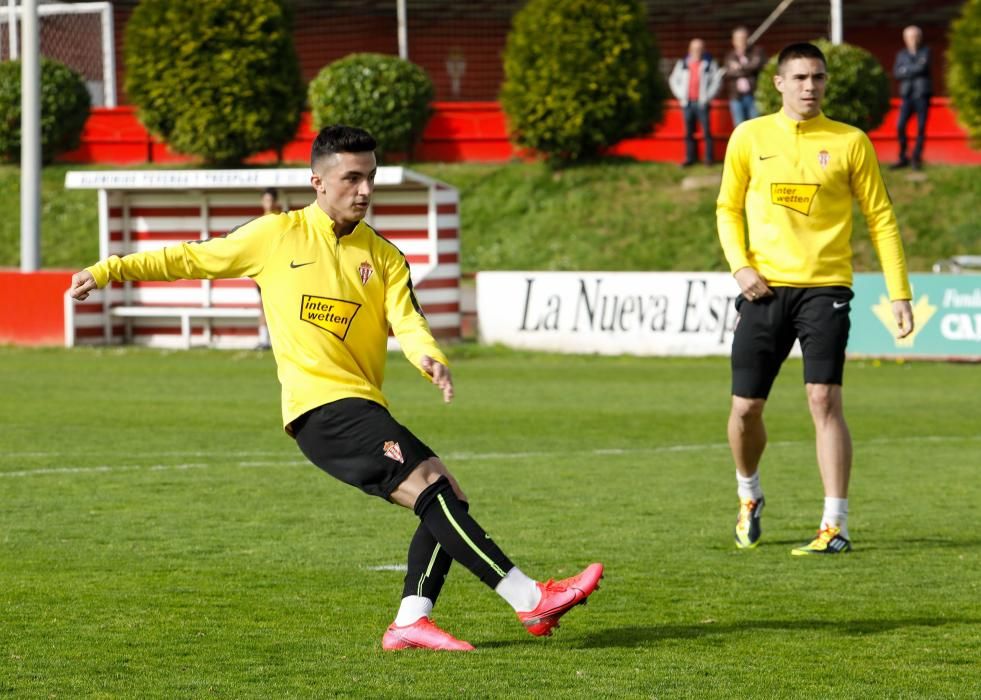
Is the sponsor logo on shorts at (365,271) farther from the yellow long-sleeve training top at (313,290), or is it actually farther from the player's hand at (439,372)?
the player's hand at (439,372)

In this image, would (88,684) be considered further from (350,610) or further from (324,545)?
(324,545)

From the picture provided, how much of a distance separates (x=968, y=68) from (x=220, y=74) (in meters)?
12.1

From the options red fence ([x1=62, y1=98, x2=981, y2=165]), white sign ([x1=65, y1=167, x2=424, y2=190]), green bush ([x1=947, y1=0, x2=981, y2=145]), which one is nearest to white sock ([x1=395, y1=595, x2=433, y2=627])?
white sign ([x1=65, y1=167, x2=424, y2=190])

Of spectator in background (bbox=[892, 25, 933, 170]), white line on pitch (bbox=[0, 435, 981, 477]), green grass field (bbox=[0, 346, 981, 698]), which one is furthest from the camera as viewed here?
spectator in background (bbox=[892, 25, 933, 170])

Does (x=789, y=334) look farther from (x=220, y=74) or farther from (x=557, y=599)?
(x=220, y=74)

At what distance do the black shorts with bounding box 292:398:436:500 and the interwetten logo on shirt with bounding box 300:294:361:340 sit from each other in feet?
0.79

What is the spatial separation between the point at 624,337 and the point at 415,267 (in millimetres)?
3601

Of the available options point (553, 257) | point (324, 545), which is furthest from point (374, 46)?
point (324, 545)

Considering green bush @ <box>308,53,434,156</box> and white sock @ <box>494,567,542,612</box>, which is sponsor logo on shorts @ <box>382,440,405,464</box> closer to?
white sock @ <box>494,567,542,612</box>

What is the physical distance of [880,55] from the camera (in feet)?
142

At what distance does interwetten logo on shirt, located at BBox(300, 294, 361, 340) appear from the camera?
5.72m

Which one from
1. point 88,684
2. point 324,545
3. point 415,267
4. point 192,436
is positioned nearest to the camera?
point 88,684

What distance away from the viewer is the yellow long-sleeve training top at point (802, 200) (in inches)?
306

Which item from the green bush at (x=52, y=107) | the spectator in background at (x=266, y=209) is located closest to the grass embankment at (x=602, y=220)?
the green bush at (x=52, y=107)
